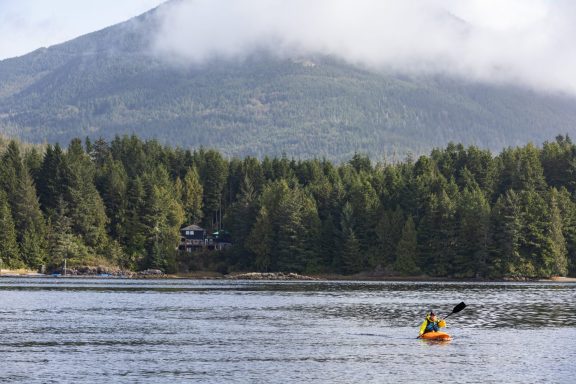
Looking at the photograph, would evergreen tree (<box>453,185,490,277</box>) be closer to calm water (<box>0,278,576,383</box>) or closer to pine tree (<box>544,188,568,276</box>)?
pine tree (<box>544,188,568,276</box>)

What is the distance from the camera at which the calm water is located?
59.9 m

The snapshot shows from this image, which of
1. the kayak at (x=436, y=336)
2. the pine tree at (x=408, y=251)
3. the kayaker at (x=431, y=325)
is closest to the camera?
the kayak at (x=436, y=336)

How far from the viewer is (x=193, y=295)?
5217 inches

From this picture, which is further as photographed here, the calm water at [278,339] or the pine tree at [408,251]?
the pine tree at [408,251]

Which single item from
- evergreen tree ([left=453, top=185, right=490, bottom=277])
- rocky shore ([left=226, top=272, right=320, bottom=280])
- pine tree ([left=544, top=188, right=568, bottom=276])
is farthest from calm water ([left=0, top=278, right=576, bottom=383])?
rocky shore ([left=226, top=272, right=320, bottom=280])

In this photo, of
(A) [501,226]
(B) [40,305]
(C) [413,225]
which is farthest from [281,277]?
(B) [40,305]

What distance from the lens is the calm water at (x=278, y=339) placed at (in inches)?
2357

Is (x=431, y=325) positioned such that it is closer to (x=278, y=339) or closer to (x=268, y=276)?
(x=278, y=339)

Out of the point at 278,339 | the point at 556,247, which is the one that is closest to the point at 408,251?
the point at 556,247

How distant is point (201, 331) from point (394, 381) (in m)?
28.3

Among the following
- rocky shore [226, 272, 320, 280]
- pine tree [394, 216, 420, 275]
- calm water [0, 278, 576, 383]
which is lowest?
calm water [0, 278, 576, 383]

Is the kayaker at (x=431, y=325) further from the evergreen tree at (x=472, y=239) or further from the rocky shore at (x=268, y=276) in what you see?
the rocky shore at (x=268, y=276)

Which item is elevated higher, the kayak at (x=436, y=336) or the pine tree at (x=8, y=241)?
the pine tree at (x=8, y=241)

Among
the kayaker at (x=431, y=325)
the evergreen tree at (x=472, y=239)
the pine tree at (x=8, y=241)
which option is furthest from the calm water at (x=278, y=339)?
the pine tree at (x=8, y=241)
